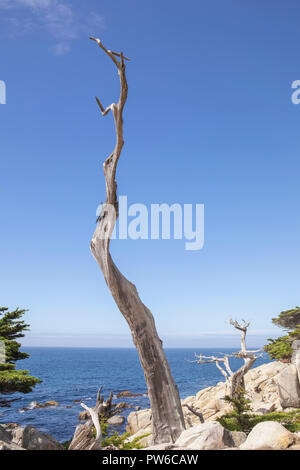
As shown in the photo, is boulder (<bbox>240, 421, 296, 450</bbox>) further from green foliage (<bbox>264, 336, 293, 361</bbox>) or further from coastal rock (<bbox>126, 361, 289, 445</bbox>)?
green foliage (<bbox>264, 336, 293, 361</bbox>)

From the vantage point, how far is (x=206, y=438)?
746 centimetres

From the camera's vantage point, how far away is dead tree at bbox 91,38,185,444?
958 centimetres

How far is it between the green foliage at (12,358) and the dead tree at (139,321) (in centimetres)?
509

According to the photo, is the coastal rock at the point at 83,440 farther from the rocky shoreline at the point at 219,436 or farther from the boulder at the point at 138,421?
the boulder at the point at 138,421

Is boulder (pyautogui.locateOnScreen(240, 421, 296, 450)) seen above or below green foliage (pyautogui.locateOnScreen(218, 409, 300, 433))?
above

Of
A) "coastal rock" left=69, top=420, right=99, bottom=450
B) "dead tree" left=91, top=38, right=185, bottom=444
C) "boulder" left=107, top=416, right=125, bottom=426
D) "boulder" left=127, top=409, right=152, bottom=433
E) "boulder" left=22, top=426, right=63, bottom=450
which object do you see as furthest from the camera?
"boulder" left=107, top=416, right=125, bottom=426

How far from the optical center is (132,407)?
37.5 m

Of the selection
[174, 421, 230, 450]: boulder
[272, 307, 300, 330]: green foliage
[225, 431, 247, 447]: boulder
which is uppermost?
[272, 307, 300, 330]: green foliage

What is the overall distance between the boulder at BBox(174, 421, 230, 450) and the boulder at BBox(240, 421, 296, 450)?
51cm

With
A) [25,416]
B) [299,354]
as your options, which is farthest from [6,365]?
[25,416]

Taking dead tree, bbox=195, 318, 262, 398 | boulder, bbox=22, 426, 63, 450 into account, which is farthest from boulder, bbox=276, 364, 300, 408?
boulder, bbox=22, 426, 63, 450

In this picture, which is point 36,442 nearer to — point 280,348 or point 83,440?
point 83,440
